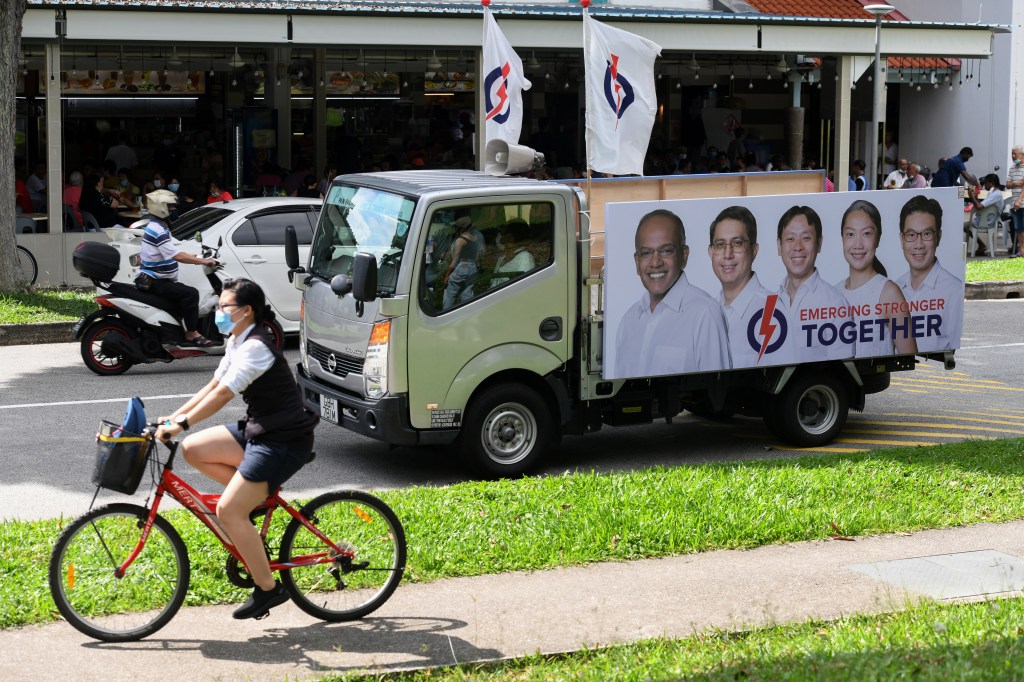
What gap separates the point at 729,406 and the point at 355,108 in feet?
58.4

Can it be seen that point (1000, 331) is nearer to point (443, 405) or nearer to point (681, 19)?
point (681, 19)

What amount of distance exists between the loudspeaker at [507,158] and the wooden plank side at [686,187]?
22.1 inches

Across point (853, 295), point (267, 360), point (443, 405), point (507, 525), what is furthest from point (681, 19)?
point (267, 360)

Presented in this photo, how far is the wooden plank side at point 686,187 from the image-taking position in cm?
1123

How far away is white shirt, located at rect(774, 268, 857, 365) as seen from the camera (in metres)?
10.5

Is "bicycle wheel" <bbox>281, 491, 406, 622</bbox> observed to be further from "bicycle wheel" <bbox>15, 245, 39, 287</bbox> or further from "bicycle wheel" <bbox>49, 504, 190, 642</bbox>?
"bicycle wheel" <bbox>15, 245, 39, 287</bbox>

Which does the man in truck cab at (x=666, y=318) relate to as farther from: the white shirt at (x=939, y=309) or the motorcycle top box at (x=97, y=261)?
the motorcycle top box at (x=97, y=261)

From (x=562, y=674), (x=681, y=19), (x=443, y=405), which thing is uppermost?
(x=681, y=19)

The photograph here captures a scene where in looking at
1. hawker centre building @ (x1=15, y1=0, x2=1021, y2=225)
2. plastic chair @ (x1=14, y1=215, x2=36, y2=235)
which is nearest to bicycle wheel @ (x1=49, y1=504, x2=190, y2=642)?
hawker centre building @ (x1=15, y1=0, x2=1021, y2=225)

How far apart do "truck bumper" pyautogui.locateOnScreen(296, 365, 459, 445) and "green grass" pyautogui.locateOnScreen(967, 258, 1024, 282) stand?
14.2 meters

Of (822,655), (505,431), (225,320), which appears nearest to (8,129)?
(505,431)

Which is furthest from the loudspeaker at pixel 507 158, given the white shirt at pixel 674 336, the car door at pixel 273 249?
the car door at pixel 273 249

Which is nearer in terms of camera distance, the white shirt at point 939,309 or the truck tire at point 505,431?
the truck tire at point 505,431

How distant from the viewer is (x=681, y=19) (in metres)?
22.8
